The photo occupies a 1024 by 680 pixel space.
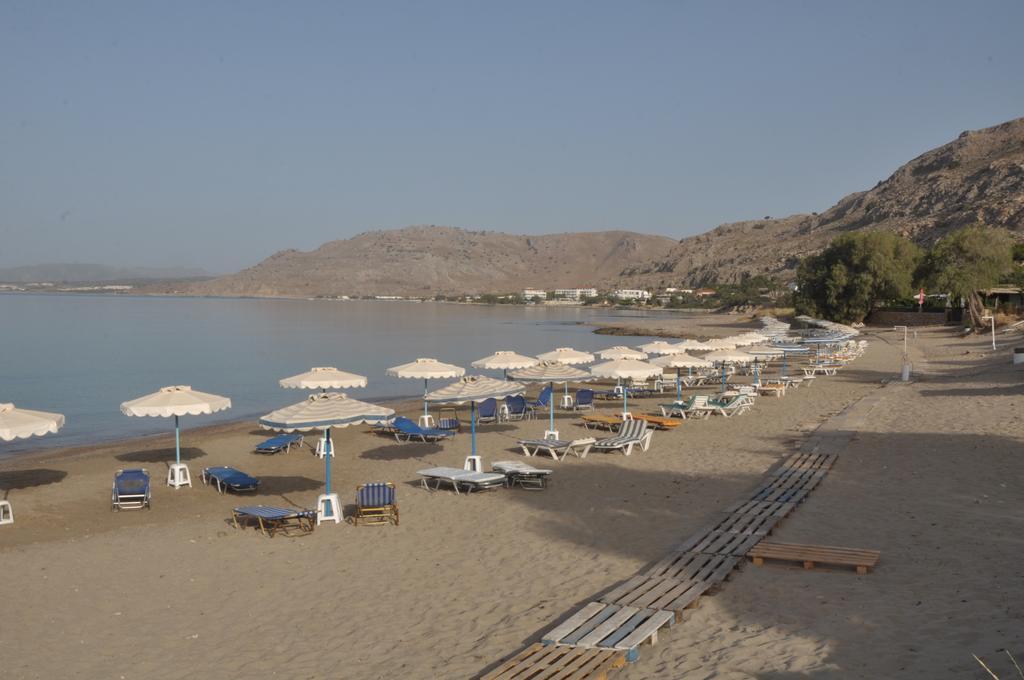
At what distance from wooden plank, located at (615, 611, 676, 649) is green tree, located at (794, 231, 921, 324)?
5311cm

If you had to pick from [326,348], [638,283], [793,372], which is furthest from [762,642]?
[638,283]

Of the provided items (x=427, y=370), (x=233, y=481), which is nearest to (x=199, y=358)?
(x=427, y=370)

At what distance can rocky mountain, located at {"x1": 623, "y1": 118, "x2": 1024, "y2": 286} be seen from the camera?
85.2m

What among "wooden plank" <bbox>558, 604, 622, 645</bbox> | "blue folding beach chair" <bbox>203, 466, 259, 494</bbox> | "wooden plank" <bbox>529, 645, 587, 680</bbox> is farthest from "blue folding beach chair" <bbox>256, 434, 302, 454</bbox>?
"wooden plank" <bbox>529, 645, 587, 680</bbox>

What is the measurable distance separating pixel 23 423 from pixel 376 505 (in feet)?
15.3

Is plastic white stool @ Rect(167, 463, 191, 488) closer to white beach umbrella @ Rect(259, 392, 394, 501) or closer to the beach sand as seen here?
the beach sand

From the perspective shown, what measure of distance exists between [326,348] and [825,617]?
51301 millimetres

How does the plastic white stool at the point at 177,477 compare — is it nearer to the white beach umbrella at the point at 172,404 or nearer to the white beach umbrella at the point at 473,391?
the white beach umbrella at the point at 172,404

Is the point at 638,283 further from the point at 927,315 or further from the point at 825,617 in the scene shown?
the point at 825,617

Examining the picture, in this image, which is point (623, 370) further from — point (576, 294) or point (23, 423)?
point (576, 294)

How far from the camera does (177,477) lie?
41.6 ft

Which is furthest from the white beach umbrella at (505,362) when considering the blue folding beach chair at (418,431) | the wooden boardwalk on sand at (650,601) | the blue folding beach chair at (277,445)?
the wooden boardwalk on sand at (650,601)

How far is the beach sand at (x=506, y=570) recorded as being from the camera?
581cm

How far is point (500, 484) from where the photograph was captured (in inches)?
470
